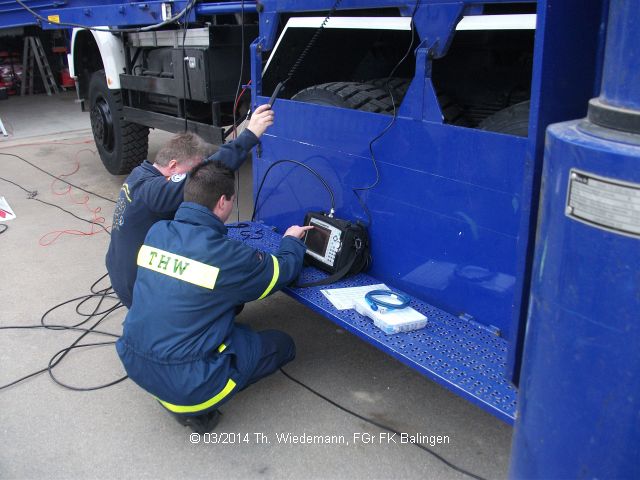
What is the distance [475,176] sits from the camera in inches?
93.8

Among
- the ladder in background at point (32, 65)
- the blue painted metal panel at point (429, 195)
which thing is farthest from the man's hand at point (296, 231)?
the ladder in background at point (32, 65)

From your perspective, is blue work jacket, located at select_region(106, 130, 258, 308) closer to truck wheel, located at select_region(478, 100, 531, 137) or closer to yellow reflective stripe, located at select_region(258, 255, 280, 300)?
yellow reflective stripe, located at select_region(258, 255, 280, 300)

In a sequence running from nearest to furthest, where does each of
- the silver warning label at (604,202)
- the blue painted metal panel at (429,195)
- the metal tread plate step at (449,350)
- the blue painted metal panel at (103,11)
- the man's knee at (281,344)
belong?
1. the silver warning label at (604,202)
2. the metal tread plate step at (449,350)
3. the blue painted metal panel at (429,195)
4. the man's knee at (281,344)
5. the blue painted metal panel at (103,11)

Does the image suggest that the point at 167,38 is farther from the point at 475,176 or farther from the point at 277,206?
the point at 475,176

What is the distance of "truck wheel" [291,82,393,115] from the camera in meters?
3.07

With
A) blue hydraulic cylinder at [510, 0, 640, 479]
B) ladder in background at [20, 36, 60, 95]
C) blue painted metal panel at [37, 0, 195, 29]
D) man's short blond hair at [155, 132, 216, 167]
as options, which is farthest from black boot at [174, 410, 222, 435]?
ladder in background at [20, 36, 60, 95]

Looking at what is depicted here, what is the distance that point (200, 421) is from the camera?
2621 mm

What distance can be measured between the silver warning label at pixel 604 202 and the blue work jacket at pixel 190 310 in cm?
169

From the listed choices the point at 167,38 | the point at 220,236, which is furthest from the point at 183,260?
the point at 167,38

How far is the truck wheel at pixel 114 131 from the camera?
625 centimetres

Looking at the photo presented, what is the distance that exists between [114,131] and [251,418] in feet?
15.0

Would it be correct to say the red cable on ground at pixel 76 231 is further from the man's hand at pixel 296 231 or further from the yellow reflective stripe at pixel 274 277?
the yellow reflective stripe at pixel 274 277

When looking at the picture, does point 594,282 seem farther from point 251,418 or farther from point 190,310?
point 251,418

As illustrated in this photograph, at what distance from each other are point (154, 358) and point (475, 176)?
1501 millimetres
